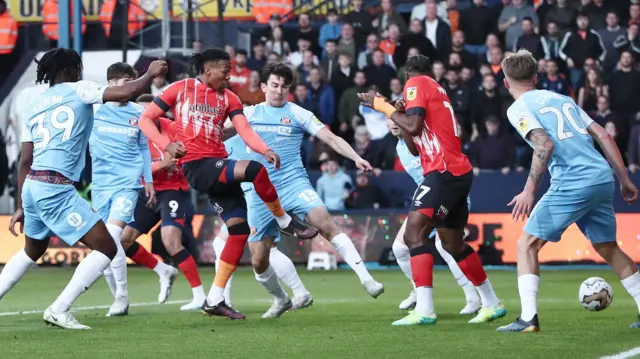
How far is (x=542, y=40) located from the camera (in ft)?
73.8

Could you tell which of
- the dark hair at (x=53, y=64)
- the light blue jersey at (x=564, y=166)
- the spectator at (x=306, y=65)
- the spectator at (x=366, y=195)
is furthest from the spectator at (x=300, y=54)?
the light blue jersey at (x=564, y=166)

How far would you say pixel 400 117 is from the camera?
10398 millimetres

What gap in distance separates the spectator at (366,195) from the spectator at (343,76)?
246 centimetres

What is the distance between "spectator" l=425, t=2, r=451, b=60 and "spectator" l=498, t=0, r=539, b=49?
1072 millimetres

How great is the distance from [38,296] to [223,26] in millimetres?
10940

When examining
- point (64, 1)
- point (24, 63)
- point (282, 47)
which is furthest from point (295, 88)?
point (24, 63)

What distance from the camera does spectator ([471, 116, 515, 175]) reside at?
21.1 metres

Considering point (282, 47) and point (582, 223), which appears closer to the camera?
point (582, 223)

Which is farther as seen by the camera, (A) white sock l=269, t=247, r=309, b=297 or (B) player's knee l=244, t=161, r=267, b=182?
(A) white sock l=269, t=247, r=309, b=297

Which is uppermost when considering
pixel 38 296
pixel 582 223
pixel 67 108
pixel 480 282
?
pixel 67 108

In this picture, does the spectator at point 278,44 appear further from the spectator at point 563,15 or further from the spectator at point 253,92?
the spectator at point 563,15

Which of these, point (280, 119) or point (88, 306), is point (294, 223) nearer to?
point (280, 119)

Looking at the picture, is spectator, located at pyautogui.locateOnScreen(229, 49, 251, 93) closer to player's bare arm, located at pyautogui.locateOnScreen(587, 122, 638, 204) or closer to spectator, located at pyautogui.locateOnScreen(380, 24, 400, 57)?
spectator, located at pyautogui.locateOnScreen(380, 24, 400, 57)

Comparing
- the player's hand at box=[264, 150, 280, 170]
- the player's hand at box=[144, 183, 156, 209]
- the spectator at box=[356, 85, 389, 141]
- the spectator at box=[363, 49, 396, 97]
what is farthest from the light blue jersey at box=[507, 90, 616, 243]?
the spectator at box=[363, 49, 396, 97]
